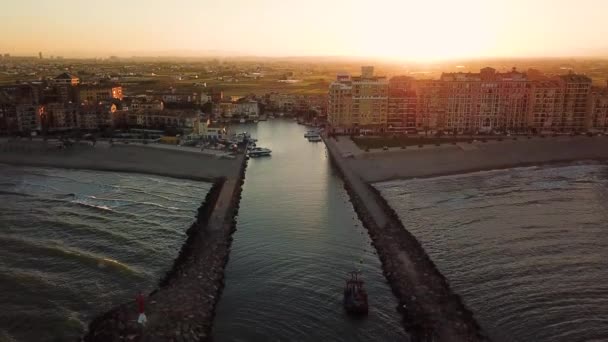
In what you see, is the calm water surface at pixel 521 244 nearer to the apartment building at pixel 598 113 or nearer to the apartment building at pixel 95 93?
the apartment building at pixel 598 113

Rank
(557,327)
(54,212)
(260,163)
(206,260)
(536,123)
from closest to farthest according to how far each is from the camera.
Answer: (557,327) → (206,260) → (54,212) → (260,163) → (536,123)

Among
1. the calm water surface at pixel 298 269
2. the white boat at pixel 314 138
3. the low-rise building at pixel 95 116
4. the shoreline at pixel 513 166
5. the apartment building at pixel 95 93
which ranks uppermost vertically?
the apartment building at pixel 95 93

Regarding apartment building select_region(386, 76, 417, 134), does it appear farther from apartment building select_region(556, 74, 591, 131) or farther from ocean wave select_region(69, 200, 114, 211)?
ocean wave select_region(69, 200, 114, 211)

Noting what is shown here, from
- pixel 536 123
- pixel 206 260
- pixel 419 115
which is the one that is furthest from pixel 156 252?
pixel 536 123

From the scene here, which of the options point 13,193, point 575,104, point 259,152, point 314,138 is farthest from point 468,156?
point 13,193

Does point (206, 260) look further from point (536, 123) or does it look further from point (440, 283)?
point (536, 123)

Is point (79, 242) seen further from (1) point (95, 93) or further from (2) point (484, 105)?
(1) point (95, 93)

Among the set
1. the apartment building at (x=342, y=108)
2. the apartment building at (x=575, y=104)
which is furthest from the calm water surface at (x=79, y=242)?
the apartment building at (x=575, y=104)
